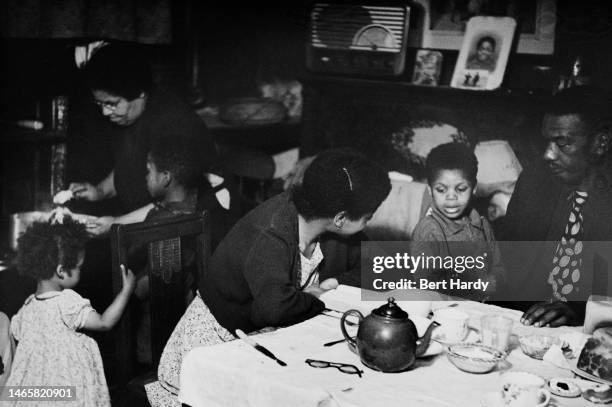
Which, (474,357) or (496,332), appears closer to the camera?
(474,357)

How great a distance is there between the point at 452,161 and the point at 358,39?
68 centimetres

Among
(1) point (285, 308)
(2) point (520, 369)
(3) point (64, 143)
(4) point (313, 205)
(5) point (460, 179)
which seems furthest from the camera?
(5) point (460, 179)

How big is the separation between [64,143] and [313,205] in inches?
41.6

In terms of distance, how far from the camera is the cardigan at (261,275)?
2068mm

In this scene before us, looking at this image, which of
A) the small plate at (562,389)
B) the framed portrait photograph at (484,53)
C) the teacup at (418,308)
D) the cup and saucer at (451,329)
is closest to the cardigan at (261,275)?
the teacup at (418,308)

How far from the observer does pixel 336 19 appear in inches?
117

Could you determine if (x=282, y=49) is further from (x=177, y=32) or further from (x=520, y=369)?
(x=520, y=369)

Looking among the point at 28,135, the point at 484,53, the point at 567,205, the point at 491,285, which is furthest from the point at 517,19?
the point at 28,135

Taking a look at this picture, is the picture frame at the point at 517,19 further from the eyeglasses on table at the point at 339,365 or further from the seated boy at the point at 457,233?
the eyeglasses on table at the point at 339,365

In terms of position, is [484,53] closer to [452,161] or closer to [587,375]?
[452,161]

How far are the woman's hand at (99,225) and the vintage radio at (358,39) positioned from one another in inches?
44.1

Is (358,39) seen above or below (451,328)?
above

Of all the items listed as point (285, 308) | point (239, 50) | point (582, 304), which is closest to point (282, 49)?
point (239, 50)

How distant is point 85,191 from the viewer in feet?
8.96
